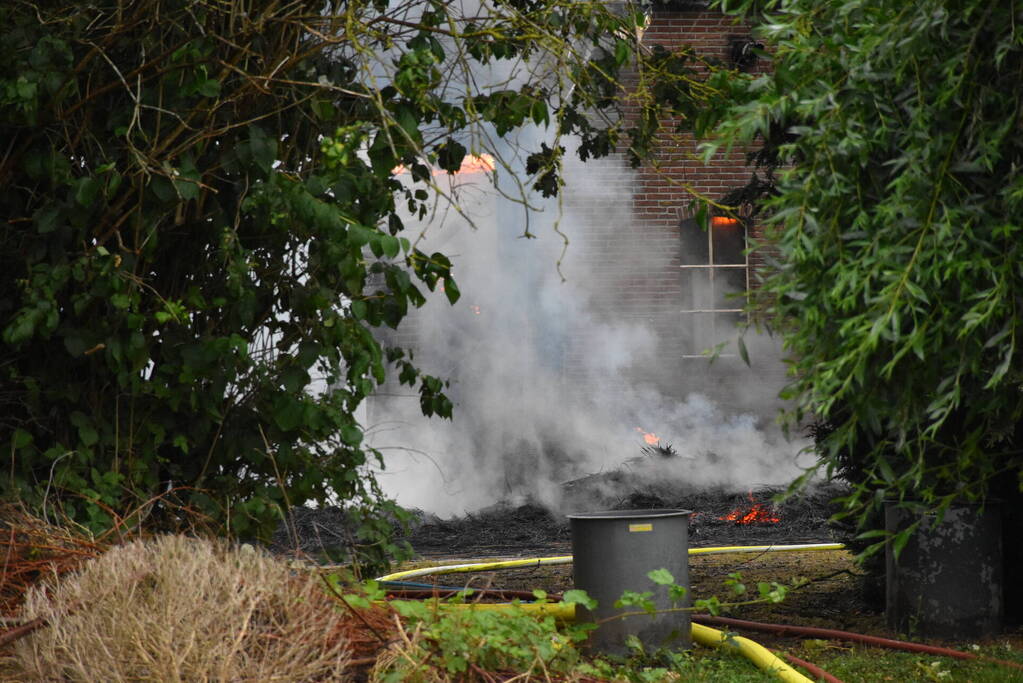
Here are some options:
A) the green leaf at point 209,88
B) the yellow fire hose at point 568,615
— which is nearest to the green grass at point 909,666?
the yellow fire hose at point 568,615

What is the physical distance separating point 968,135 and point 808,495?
10.0 m

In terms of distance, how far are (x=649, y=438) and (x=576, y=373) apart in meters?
1.32

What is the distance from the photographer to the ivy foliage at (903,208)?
3578 mm

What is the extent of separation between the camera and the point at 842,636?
235 inches

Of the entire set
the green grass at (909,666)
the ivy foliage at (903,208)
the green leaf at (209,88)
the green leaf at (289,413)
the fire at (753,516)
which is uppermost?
the green leaf at (209,88)

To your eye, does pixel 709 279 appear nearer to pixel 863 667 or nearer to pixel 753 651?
pixel 863 667

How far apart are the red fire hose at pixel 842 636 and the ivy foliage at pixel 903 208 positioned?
1959 millimetres

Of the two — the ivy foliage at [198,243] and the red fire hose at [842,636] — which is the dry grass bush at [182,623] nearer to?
the ivy foliage at [198,243]

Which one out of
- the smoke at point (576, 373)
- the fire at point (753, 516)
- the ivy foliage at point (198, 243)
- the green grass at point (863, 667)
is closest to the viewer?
the ivy foliage at point (198, 243)

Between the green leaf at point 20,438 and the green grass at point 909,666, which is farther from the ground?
the green leaf at point 20,438

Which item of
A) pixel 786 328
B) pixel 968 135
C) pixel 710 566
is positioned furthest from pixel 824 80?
pixel 710 566

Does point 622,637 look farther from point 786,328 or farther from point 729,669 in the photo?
point 786,328

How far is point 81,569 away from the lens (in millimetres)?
3930

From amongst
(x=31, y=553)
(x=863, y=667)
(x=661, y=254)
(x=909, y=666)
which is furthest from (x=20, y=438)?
(x=661, y=254)
